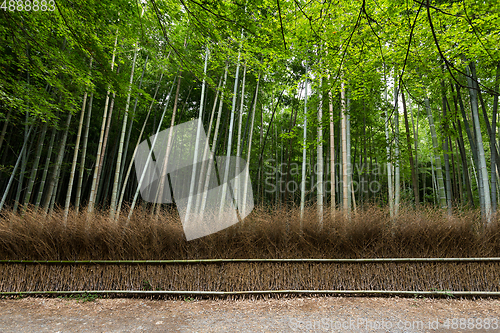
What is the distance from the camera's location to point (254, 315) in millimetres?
2400

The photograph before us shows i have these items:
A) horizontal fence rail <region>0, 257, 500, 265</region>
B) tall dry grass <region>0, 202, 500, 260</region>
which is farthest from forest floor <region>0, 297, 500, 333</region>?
tall dry grass <region>0, 202, 500, 260</region>

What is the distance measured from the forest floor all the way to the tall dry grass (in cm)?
50

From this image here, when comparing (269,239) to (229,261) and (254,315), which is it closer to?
(229,261)

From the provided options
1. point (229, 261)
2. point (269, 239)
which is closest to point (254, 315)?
point (229, 261)

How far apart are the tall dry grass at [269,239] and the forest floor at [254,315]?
50 centimetres

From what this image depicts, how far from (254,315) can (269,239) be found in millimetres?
864

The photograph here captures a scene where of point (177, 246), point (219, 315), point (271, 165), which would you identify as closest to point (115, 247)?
point (177, 246)

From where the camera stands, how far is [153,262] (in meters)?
2.91

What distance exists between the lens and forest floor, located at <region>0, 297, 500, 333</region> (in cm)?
217

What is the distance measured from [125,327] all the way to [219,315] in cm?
86

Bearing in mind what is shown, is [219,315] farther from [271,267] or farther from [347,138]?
[347,138]

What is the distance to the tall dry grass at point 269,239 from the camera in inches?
115

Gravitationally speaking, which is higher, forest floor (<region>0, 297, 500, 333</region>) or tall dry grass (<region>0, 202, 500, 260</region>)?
tall dry grass (<region>0, 202, 500, 260</region>)

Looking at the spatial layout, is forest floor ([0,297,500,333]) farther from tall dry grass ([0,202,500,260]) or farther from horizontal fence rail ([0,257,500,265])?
tall dry grass ([0,202,500,260])
